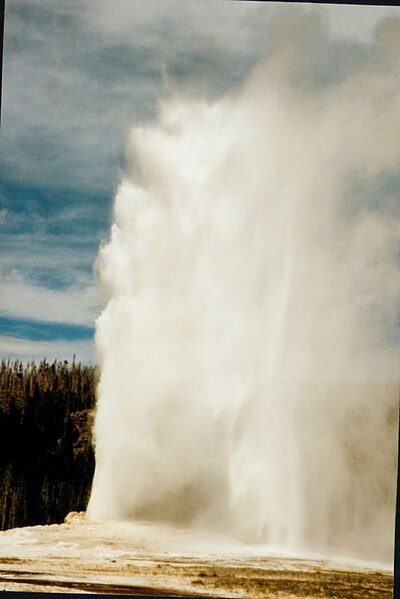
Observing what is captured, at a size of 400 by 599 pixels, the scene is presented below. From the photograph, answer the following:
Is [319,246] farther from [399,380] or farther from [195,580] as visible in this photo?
[195,580]

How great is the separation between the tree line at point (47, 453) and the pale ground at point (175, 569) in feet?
0.60

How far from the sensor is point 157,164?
4742 millimetres

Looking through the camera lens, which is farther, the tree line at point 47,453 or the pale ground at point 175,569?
the tree line at point 47,453

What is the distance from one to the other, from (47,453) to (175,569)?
3.03ft

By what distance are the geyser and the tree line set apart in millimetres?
100

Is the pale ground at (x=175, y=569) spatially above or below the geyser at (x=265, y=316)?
below

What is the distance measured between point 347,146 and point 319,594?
238cm

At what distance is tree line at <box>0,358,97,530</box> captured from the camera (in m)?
4.73

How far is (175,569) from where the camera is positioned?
4.61 metres

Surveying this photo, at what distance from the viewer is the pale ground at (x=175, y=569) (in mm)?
4586

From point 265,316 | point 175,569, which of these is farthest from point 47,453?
point 265,316

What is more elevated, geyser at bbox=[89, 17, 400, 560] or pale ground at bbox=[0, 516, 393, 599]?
geyser at bbox=[89, 17, 400, 560]

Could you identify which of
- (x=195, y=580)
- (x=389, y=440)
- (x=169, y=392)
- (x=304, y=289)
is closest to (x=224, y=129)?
(x=304, y=289)

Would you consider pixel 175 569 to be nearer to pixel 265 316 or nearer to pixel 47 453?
pixel 47 453
